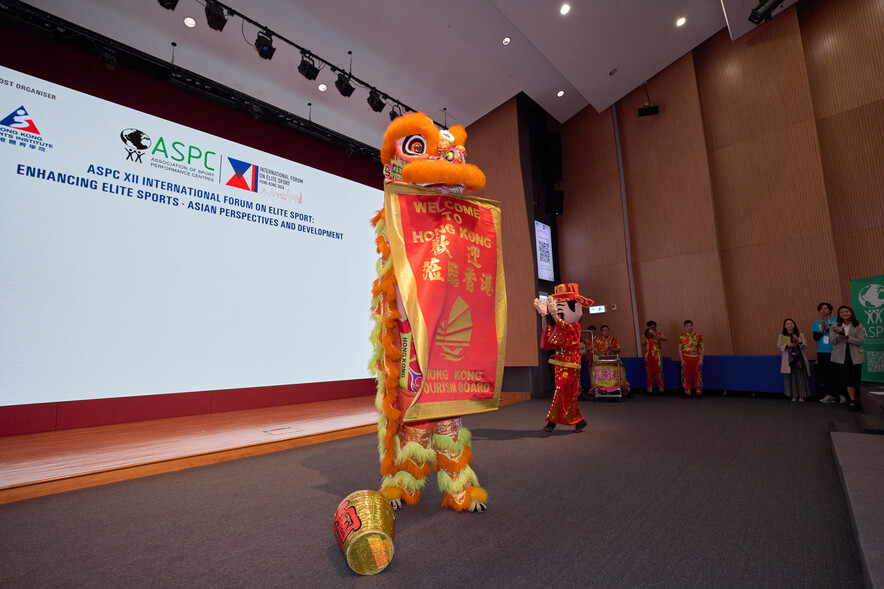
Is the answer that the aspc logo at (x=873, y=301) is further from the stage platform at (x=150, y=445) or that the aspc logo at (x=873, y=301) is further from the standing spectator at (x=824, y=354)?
the stage platform at (x=150, y=445)

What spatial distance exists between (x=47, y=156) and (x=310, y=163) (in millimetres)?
3289

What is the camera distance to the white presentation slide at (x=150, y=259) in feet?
12.7

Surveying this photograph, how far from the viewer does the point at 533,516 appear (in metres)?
1.85

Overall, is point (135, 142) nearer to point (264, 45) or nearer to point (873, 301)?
point (264, 45)

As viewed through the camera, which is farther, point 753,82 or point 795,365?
point 753,82

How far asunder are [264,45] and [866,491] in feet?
→ 21.2

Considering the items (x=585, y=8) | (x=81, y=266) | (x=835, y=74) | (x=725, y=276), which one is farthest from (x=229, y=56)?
(x=835, y=74)

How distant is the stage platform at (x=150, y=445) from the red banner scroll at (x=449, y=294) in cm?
233

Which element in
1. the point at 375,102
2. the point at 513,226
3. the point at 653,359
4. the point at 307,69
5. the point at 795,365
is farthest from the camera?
the point at 513,226

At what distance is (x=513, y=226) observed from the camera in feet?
25.7

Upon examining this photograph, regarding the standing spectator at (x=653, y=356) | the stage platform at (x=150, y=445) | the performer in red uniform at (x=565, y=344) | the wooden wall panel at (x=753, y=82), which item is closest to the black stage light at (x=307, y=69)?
the performer in red uniform at (x=565, y=344)

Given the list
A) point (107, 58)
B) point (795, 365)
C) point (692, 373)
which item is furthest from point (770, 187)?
point (107, 58)

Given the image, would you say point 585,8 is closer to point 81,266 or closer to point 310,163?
point 310,163

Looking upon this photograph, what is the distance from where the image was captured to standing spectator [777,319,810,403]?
5.78 metres
